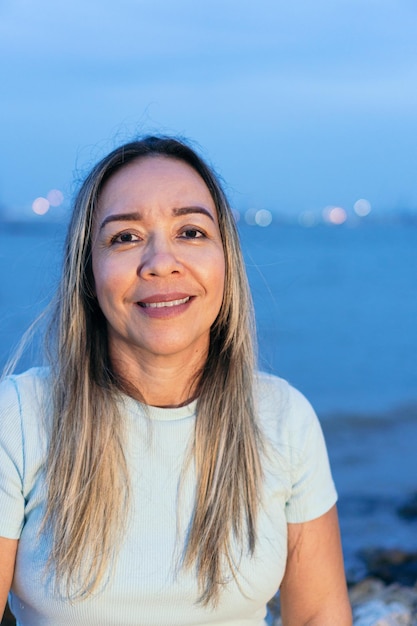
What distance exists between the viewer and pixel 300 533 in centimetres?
280

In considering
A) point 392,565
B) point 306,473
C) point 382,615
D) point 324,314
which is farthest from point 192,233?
point 324,314

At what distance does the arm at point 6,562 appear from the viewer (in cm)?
257

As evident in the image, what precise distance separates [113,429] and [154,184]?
734 millimetres

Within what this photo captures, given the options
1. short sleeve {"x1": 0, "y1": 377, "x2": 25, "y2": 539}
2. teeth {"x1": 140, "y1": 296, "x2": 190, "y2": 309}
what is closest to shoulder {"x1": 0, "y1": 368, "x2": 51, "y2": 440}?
short sleeve {"x1": 0, "y1": 377, "x2": 25, "y2": 539}

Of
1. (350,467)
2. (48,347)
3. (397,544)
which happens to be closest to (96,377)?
(48,347)

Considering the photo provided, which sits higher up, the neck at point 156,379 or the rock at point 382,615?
the neck at point 156,379

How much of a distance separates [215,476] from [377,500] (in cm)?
622

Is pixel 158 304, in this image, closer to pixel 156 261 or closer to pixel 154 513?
pixel 156 261

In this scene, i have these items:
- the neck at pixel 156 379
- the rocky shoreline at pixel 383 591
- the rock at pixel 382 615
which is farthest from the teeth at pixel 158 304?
the rock at pixel 382 615

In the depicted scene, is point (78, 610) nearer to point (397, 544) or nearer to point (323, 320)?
point (397, 544)

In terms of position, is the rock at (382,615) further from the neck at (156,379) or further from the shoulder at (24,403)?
the shoulder at (24,403)

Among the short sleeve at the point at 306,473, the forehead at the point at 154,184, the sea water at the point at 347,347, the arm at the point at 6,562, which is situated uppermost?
the forehead at the point at 154,184

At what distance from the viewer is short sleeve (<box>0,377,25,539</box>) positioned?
2551mm

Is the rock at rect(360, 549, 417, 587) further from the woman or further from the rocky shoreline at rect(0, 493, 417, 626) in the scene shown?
the woman
